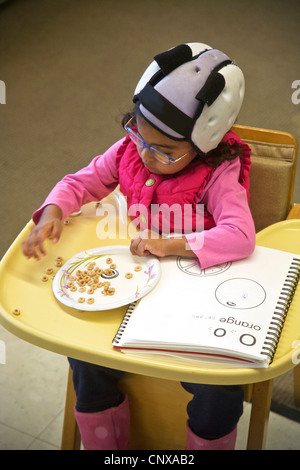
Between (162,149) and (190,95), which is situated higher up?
(190,95)

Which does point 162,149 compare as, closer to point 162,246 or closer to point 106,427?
point 162,246

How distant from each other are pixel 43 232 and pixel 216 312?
36 cm

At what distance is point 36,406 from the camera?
1.61m

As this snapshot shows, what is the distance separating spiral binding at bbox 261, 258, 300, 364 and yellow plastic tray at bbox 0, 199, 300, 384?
19 mm

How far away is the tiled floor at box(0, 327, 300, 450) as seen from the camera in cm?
152

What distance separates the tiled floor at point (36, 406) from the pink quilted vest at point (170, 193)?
64cm

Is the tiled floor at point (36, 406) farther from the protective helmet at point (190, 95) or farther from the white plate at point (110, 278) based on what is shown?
the protective helmet at point (190, 95)

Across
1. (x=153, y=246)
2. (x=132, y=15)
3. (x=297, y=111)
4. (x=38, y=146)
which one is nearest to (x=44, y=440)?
(x=153, y=246)
